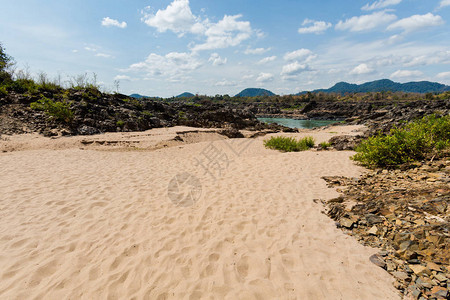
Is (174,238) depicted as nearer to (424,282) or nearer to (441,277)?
(424,282)

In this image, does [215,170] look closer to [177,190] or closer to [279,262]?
[177,190]

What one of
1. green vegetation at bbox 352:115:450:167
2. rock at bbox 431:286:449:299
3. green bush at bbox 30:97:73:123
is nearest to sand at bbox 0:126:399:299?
rock at bbox 431:286:449:299

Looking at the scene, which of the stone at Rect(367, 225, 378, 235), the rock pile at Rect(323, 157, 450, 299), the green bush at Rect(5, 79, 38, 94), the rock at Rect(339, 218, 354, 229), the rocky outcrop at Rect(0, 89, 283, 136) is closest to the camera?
the rock pile at Rect(323, 157, 450, 299)

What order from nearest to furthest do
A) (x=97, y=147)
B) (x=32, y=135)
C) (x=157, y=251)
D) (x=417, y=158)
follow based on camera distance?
(x=157, y=251), (x=417, y=158), (x=97, y=147), (x=32, y=135)

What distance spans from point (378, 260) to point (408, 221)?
40.6 inches

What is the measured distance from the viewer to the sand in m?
2.44

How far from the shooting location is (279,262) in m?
2.85

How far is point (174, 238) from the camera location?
338 centimetres

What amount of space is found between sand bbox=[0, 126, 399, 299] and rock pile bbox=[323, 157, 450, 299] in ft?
0.80

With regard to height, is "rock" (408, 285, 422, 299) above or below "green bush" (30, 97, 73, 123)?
below

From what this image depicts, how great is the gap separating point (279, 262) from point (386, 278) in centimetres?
129

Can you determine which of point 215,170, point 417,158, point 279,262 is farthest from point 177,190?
point 417,158

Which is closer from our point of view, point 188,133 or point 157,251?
point 157,251

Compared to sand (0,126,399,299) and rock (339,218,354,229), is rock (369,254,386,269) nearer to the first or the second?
sand (0,126,399,299)
